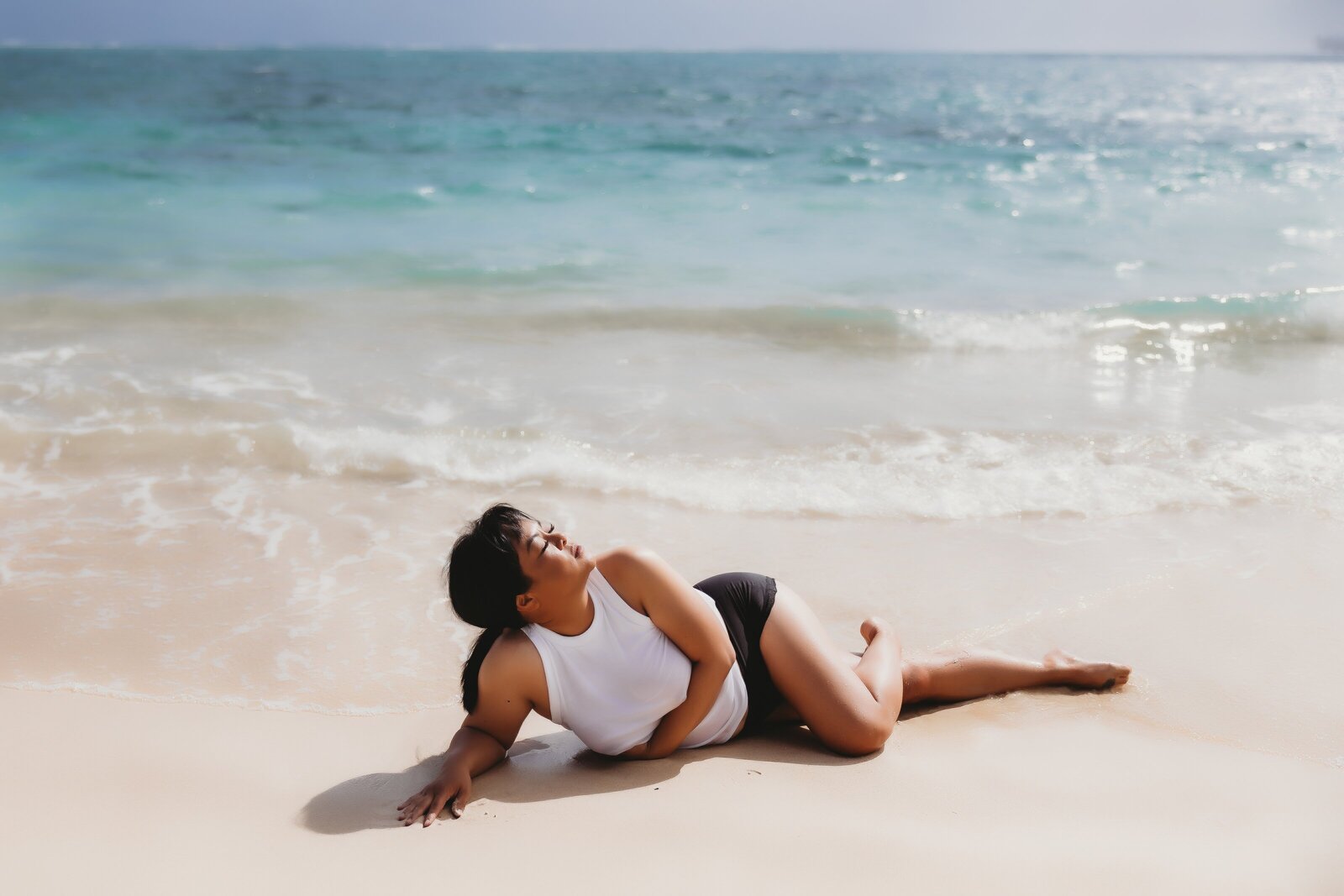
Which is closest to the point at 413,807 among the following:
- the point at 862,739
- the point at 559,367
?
the point at 862,739

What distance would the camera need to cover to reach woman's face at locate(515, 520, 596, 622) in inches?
115

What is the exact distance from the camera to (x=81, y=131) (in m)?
20.0

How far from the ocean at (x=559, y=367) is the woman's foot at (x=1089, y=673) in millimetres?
569

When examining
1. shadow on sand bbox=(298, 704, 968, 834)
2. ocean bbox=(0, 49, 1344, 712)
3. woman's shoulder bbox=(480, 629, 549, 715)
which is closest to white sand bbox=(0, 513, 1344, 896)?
shadow on sand bbox=(298, 704, 968, 834)

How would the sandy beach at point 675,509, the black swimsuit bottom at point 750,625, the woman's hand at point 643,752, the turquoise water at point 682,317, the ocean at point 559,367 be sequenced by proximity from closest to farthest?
the sandy beach at point 675,509 → the woman's hand at point 643,752 → the black swimsuit bottom at point 750,625 → the ocean at point 559,367 → the turquoise water at point 682,317

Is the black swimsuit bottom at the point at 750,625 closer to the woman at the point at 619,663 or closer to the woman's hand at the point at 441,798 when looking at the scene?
the woman at the point at 619,663

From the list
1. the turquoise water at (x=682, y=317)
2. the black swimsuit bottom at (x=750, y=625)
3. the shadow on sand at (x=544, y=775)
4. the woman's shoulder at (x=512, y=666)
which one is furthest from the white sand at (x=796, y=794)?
the turquoise water at (x=682, y=317)

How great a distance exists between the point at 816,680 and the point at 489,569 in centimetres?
108

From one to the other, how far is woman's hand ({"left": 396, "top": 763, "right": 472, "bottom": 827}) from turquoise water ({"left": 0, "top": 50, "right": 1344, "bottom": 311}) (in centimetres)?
677

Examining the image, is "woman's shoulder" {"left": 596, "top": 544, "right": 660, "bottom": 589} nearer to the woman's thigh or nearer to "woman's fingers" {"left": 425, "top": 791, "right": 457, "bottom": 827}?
the woman's thigh

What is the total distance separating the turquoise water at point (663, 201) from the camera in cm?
1017

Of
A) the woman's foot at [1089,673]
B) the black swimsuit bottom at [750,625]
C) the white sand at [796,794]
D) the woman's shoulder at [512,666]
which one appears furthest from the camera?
the woman's foot at [1089,673]

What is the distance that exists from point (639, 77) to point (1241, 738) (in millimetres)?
42591

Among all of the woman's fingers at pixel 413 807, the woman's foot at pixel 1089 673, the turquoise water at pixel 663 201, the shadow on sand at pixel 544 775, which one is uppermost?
the turquoise water at pixel 663 201
